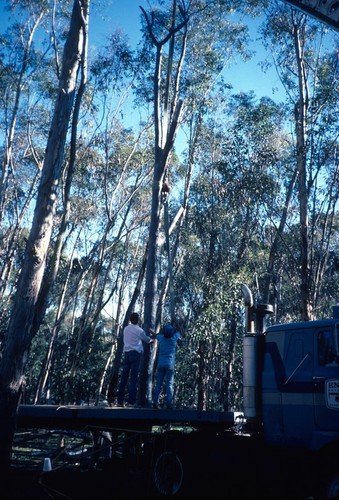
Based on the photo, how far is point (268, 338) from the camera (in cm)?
605

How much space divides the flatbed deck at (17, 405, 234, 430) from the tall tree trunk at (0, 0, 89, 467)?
1.45 ft

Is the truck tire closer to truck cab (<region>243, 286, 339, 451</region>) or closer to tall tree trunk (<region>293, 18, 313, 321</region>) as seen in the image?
truck cab (<region>243, 286, 339, 451</region>)

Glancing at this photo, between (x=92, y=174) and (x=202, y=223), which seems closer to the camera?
(x=202, y=223)

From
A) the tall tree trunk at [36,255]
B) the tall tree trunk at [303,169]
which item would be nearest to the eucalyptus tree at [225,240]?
the tall tree trunk at [303,169]

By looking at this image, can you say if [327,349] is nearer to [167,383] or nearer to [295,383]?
[295,383]

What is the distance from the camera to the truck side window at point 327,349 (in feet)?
17.3

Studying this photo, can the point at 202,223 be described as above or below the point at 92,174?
below

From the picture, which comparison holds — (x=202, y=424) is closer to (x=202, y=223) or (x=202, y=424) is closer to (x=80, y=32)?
(x=80, y=32)

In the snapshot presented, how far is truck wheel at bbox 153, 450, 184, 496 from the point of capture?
587 centimetres

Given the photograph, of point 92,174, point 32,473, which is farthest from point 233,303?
point 32,473

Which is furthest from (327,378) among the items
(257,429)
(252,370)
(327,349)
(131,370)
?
(131,370)

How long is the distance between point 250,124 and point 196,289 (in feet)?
27.6

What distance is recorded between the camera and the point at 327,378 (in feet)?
17.1

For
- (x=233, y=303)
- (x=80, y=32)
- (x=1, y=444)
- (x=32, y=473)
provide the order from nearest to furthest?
(x=1, y=444), (x=32, y=473), (x=80, y=32), (x=233, y=303)
